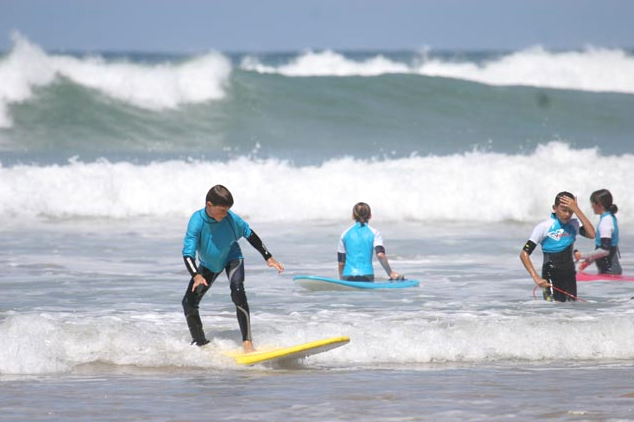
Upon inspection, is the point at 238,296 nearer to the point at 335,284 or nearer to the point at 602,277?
the point at 335,284

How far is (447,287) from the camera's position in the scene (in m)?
12.1

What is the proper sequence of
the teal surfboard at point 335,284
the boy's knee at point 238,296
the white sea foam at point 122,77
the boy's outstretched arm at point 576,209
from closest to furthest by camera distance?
the boy's knee at point 238,296, the boy's outstretched arm at point 576,209, the teal surfboard at point 335,284, the white sea foam at point 122,77

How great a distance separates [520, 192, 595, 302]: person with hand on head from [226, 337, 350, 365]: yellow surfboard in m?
2.29

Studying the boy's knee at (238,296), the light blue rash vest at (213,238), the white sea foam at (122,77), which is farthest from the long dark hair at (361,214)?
the white sea foam at (122,77)

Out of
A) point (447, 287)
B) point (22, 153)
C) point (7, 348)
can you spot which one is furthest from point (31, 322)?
point (22, 153)

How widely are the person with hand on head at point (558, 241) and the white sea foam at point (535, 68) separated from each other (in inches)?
1228

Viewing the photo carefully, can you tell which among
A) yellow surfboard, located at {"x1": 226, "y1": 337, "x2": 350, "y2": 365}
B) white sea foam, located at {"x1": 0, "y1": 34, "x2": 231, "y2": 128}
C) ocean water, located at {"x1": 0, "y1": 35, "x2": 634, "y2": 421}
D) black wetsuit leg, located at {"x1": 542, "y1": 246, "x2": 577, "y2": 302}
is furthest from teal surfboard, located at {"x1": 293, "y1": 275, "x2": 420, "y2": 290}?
Result: white sea foam, located at {"x1": 0, "y1": 34, "x2": 231, "y2": 128}

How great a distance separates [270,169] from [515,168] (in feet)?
16.5

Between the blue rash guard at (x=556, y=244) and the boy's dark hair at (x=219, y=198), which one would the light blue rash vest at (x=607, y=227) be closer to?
the blue rash guard at (x=556, y=244)

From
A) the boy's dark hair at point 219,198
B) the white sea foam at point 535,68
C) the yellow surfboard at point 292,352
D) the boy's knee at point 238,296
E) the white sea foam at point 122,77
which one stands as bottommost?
the yellow surfboard at point 292,352

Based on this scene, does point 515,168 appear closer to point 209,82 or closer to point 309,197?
point 309,197

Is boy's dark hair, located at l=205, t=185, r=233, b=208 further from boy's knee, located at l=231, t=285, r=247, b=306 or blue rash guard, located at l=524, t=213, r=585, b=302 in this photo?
blue rash guard, located at l=524, t=213, r=585, b=302

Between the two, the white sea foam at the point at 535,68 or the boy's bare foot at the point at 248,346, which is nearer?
the boy's bare foot at the point at 248,346

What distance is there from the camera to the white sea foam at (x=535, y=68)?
4391 centimetres
